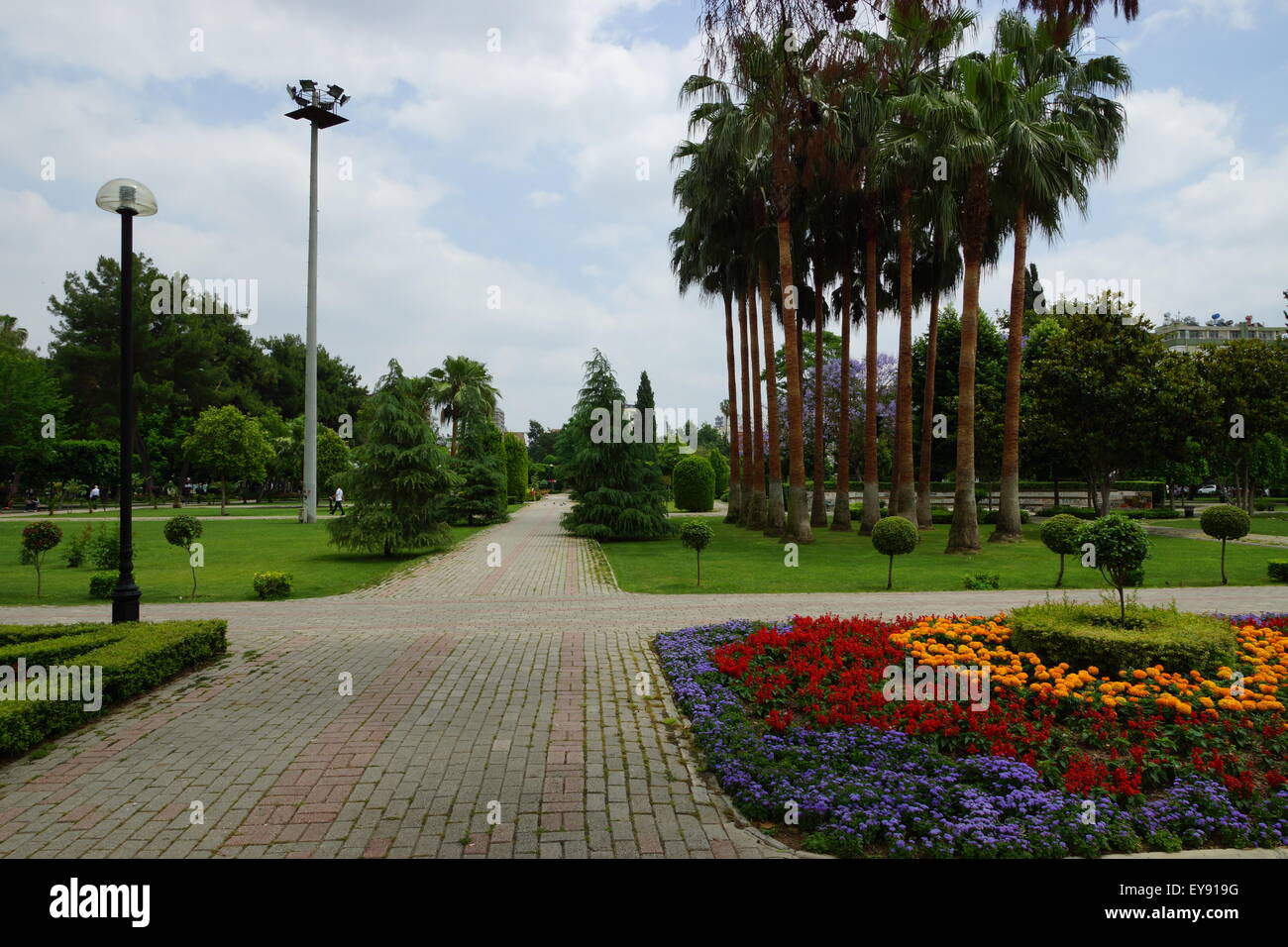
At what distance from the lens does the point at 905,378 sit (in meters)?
23.4

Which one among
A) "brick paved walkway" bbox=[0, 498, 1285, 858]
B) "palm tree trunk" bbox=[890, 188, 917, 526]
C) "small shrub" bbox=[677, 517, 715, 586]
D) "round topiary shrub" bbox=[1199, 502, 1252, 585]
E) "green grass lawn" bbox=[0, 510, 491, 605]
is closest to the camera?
"brick paved walkway" bbox=[0, 498, 1285, 858]

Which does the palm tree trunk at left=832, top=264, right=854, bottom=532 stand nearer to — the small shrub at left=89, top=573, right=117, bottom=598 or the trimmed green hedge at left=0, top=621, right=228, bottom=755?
the small shrub at left=89, top=573, right=117, bottom=598

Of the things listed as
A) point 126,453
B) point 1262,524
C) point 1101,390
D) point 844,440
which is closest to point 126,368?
point 126,453

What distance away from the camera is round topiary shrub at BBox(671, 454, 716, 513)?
149ft

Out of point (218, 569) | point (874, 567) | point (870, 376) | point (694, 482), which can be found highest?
point (870, 376)

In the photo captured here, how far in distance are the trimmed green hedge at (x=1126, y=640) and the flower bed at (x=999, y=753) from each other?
17 centimetres

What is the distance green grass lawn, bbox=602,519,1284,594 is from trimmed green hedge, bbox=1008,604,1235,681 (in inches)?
229

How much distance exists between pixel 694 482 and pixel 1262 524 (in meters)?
26.6

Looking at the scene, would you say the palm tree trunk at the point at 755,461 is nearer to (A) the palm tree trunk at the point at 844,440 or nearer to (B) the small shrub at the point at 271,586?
(A) the palm tree trunk at the point at 844,440

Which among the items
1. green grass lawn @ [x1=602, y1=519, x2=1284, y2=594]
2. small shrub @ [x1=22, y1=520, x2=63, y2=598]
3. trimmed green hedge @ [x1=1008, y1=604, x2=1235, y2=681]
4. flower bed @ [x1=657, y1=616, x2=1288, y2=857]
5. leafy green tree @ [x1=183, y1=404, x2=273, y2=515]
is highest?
leafy green tree @ [x1=183, y1=404, x2=273, y2=515]

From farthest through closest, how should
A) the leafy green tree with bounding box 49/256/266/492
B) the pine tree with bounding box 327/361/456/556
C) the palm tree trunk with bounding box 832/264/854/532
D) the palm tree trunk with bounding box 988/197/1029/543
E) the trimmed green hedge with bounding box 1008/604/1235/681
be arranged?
1. the leafy green tree with bounding box 49/256/266/492
2. the palm tree trunk with bounding box 832/264/854/532
3. the palm tree trunk with bounding box 988/197/1029/543
4. the pine tree with bounding box 327/361/456/556
5. the trimmed green hedge with bounding box 1008/604/1235/681

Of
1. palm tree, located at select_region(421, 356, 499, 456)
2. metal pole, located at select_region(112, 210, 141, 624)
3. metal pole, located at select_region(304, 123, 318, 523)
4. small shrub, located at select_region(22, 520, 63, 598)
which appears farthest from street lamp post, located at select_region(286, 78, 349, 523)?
metal pole, located at select_region(112, 210, 141, 624)

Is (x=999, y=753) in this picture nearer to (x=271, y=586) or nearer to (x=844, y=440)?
(x=271, y=586)
